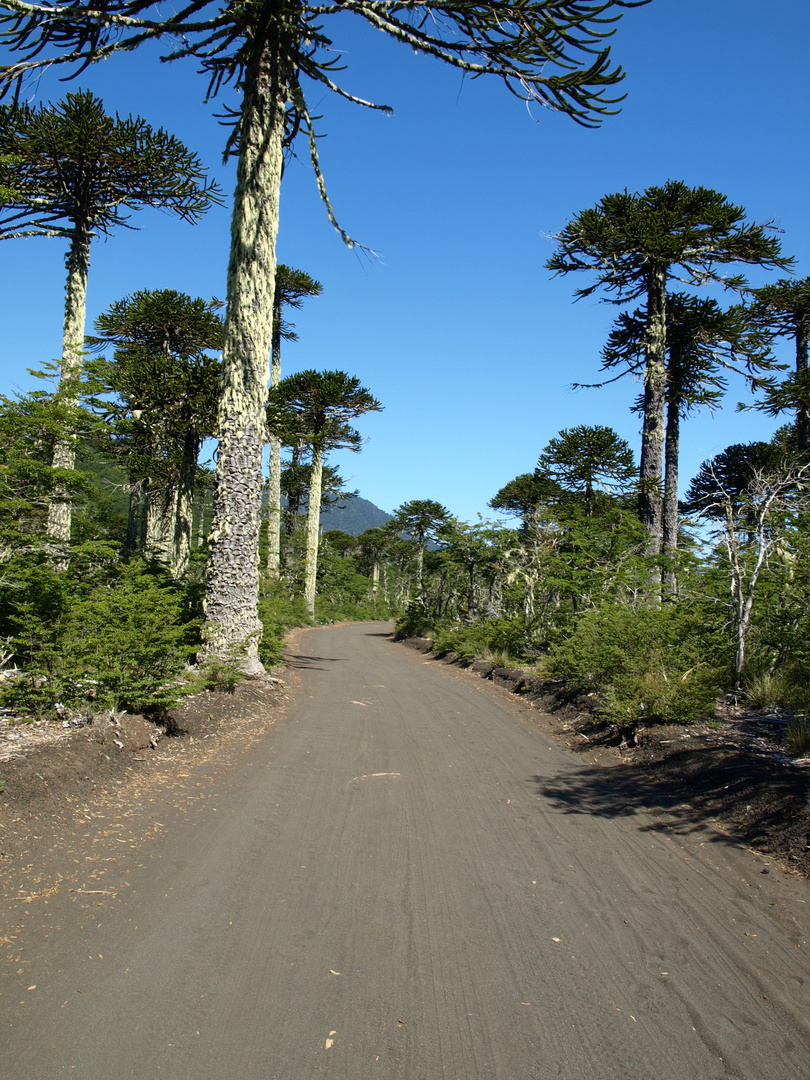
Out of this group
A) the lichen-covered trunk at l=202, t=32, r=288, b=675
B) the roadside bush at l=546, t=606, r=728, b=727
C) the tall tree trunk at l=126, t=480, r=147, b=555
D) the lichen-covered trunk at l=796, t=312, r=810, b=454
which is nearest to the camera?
the roadside bush at l=546, t=606, r=728, b=727

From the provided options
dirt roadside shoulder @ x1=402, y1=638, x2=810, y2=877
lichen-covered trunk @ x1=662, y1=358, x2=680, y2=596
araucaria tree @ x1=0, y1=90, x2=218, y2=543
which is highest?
araucaria tree @ x1=0, y1=90, x2=218, y2=543

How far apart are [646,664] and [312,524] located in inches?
888

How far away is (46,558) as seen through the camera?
6.45 m

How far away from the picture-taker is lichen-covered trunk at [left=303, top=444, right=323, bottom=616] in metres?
27.2

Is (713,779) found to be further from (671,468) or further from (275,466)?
(275,466)

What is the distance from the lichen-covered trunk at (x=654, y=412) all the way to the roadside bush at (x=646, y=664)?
18.5ft

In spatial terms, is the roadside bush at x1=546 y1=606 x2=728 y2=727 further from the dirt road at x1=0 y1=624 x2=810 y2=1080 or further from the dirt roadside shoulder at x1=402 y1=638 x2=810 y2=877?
the dirt road at x1=0 y1=624 x2=810 y2=1080

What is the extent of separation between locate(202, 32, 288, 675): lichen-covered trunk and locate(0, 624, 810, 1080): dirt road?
3.92 m

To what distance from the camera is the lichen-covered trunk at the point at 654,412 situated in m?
14.7

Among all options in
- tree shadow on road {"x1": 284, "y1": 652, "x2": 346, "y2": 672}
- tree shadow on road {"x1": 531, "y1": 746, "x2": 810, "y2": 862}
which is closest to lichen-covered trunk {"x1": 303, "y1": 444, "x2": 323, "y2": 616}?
tree shadow on road {"x1": 284, "y1": 652, "x2": 346, "y2": 672}

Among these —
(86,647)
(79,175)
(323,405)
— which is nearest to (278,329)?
(323,405)

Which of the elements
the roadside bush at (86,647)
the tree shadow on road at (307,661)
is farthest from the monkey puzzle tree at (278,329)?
the roadside bush at (86,647)

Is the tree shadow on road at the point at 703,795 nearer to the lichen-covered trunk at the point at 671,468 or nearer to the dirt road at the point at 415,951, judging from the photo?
the dirt road at the point at 415,951

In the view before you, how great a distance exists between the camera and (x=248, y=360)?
9055 mm
